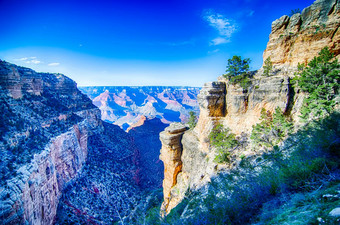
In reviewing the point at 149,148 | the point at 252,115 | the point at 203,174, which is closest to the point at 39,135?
the point at 203,174

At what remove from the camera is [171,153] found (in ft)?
77.6

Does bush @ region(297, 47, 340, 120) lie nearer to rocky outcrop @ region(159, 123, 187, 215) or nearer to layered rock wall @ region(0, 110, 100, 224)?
rocky outcrop @ region(159, 123, 187, 215)

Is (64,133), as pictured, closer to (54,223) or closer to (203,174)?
(54,223)

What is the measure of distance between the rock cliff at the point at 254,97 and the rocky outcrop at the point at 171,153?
16 centimetres

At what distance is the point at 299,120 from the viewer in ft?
41.7

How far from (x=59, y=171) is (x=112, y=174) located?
11.4 meters

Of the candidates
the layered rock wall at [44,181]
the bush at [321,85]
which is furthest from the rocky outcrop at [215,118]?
the layered rock wall at [44,181]

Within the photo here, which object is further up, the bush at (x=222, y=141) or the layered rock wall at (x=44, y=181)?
the bush at (x=222, y=141)

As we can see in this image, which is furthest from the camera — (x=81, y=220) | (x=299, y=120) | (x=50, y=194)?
(x=81, y=220)

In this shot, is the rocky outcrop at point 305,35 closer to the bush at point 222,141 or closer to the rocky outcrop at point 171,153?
the bush at point 222,141

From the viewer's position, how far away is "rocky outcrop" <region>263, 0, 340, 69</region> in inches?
533

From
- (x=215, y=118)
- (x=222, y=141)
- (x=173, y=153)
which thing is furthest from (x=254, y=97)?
(x=173, y=153)

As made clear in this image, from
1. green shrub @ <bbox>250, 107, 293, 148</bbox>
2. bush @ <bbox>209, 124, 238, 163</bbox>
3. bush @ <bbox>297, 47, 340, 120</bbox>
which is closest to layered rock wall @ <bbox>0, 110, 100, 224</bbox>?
bush @ <bbox>209, 124, 238, 163</bbox>

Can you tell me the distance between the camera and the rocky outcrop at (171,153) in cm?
2323
